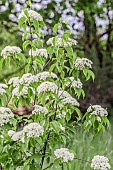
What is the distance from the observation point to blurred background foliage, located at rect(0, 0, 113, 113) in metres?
5.29

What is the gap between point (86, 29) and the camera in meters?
6.22

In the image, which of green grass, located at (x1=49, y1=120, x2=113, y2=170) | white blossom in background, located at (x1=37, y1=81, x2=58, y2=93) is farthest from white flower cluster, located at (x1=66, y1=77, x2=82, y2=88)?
green grass, located at (x1=49, y1=120, x2=113, y2=170)

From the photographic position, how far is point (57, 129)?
1618 millimetres

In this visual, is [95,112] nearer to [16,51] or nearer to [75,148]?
[16,51]

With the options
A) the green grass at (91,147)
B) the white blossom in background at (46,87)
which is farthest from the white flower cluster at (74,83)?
the green grass at (91,147)

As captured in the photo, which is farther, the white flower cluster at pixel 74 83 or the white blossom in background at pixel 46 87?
the white flower cluster at pixel 74 83

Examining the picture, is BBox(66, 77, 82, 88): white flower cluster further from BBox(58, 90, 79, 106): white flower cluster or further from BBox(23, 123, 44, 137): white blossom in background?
BBox(23, 123, 44, 137): white blossom in background

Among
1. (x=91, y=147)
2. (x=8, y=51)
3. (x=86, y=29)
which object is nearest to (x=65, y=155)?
(x=8, y=51)

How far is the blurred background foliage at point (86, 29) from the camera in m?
5.29

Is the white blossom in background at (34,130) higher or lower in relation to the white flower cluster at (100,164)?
higher

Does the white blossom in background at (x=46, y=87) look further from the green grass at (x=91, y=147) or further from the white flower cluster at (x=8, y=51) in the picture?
the green grass at (x=91, y=147)

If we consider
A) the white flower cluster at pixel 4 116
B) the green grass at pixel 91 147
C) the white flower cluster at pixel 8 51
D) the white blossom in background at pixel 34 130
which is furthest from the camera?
the green grass at pixel 91 147

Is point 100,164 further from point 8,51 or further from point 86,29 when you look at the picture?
point 86,29

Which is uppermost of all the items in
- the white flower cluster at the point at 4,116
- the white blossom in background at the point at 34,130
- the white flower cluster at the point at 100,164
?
the white flower cluster at the point at 4,116
